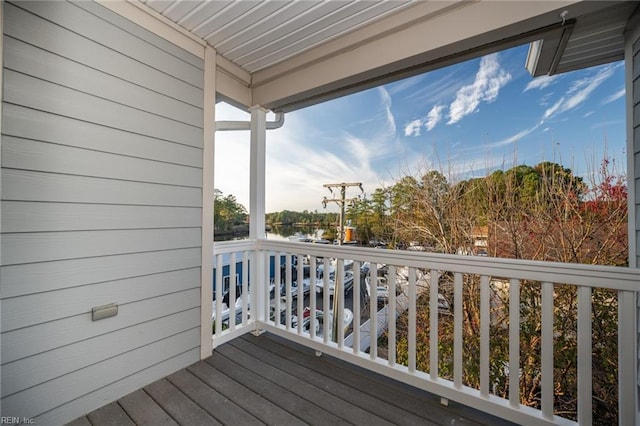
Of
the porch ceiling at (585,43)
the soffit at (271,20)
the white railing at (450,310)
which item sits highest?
the soffit at (271,20)

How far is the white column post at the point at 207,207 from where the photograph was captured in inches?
83.4

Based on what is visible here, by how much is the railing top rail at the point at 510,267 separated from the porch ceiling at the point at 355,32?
131 centimetres

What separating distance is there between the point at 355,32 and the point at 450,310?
2740 mm

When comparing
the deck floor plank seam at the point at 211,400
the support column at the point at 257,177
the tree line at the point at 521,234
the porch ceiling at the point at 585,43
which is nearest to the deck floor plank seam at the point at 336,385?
the deck floor plank seam at the point at 211,400

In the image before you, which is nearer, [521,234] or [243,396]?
[243,396]

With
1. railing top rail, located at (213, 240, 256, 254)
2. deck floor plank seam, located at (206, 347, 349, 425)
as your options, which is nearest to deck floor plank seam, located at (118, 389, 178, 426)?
deck floor plank seam, located at (206, 347, 349, 425)

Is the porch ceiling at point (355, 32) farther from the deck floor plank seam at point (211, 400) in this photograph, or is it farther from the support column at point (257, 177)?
the deck floor plank seam at point (211, 400)

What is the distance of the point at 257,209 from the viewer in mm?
2602

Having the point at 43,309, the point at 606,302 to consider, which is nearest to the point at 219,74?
the point at 43,309

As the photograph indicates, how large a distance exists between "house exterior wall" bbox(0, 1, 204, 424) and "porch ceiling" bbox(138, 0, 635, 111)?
0.42m

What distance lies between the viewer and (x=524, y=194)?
7.30ft

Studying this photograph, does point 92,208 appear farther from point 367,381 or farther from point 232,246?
point 367,381

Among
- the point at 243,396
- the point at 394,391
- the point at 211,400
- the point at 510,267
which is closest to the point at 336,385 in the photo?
the point at 394,391

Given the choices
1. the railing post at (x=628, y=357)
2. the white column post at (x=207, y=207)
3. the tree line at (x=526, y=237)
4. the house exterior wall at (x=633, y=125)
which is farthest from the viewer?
the white column post at (x=207, y=207)
